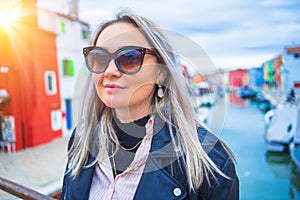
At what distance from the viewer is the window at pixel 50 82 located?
525cm

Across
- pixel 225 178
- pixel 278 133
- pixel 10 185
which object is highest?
pixel 225 178

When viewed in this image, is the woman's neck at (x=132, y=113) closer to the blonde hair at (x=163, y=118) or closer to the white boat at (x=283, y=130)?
the blonde hair at (x=163, y=118)

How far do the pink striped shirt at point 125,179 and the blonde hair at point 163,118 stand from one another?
0.04 meters

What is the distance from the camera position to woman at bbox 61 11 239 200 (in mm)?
513

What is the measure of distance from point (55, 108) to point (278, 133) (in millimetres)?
5373

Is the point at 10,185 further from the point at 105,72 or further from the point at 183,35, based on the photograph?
the point at 183,35

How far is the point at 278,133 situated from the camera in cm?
690

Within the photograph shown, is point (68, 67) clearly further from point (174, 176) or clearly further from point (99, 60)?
point (174, 176)

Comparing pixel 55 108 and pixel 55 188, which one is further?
pixel 55 108

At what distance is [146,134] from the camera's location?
590 millimetres

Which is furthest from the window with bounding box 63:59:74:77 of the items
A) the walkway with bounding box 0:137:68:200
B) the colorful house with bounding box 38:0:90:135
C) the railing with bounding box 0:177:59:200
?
the railing with bounding box 0:177:59:200

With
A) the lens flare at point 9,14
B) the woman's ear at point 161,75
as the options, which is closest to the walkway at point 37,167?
the lens flare at point 9,14

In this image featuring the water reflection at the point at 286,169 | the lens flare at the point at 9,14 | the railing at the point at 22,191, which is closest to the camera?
the railing at the point at 22,191

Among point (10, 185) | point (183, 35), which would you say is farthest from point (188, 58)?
point (10, 185)
